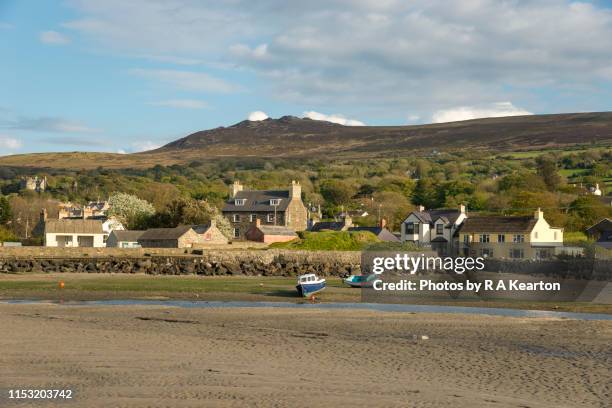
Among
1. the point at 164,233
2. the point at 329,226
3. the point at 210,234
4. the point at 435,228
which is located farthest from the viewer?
the point at 329,226

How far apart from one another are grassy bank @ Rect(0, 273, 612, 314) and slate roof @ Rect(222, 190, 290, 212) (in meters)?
39.7

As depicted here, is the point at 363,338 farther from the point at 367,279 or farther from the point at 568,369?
the point at 367,279

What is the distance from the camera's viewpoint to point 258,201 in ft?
301

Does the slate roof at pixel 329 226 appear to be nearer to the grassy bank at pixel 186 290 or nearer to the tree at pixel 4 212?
the tree at pixel 4 212

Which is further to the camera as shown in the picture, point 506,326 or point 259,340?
point 506,326

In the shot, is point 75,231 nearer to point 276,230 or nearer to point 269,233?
point 269,233

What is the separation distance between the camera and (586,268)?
55.9 m

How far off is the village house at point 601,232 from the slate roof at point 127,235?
140ft

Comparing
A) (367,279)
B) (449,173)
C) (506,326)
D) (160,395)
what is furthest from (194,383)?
(449,173)

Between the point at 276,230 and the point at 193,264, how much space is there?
79.0 feet

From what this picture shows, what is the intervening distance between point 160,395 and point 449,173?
160 meters

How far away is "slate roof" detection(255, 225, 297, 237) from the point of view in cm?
8175

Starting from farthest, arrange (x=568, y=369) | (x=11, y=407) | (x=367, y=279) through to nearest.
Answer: (x=367, y=279)
(x=568, y=369)
(x=11, y=407)

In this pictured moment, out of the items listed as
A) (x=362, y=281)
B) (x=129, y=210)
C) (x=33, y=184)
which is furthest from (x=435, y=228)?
(x=33, y=184)
